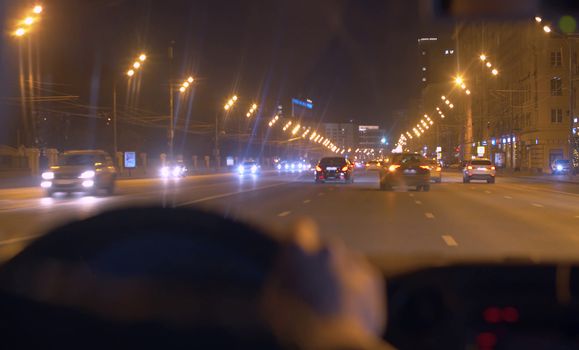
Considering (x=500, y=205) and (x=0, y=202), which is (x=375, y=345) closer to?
(x=500, y=205)

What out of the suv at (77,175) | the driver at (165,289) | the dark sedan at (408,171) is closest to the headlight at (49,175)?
the suv at (77,175)

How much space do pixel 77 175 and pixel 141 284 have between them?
28573 mm

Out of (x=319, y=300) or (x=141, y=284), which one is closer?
(x=141, y=284)

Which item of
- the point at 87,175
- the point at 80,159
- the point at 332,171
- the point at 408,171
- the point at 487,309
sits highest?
the point at 80,159

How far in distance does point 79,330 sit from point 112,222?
65 cm

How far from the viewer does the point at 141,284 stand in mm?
3215

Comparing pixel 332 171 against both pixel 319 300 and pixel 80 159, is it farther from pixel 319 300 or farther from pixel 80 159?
pixel 319 300

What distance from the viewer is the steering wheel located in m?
2.91

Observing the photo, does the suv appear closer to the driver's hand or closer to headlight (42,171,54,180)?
headlight (42,171,54,180)

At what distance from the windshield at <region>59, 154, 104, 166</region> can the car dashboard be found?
90.2ft

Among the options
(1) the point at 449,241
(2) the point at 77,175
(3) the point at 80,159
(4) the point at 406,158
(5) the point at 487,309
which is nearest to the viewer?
(5) the point at 487,309

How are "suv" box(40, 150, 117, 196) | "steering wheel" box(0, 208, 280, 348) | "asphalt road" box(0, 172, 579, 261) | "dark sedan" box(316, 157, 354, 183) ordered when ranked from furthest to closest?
"dark sedan" box(316, 157, 354, 183) → "suv" box(40, 150, 117, 196) → "asphalt road" box(0, 172, 579, 261) → "steering wheel" box(0, 208, 280, 348)

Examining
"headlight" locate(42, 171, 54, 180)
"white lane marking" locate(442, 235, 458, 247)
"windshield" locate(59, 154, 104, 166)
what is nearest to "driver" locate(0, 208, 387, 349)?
"white lane marking" locate(442, 235, 458, 247)

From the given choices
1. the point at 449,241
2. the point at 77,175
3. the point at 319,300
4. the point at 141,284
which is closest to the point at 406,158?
the point at 77,175
